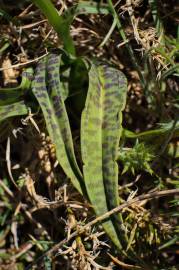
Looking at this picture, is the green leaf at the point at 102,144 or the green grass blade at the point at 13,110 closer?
the green leaf at the point at 102,144

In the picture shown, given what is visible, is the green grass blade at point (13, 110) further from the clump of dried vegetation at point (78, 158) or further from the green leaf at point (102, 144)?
the green leaf at point (102, 144)

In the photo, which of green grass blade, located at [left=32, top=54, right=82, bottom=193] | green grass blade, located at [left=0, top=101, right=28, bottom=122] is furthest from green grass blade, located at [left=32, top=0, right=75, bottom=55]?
green grass blade, located at [left=0, top=101, right=28, bottom=122]

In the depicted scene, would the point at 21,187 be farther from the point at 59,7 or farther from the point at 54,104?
the point at 59,7

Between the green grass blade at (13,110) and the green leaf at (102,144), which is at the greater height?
the green grass blade at (13,110)

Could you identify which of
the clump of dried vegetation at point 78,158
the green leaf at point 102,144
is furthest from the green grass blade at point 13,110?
the green leaf at point 102,144

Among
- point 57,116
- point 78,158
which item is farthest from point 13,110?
point 78,158

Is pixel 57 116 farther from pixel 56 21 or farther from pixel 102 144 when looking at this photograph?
pixel 56 21
